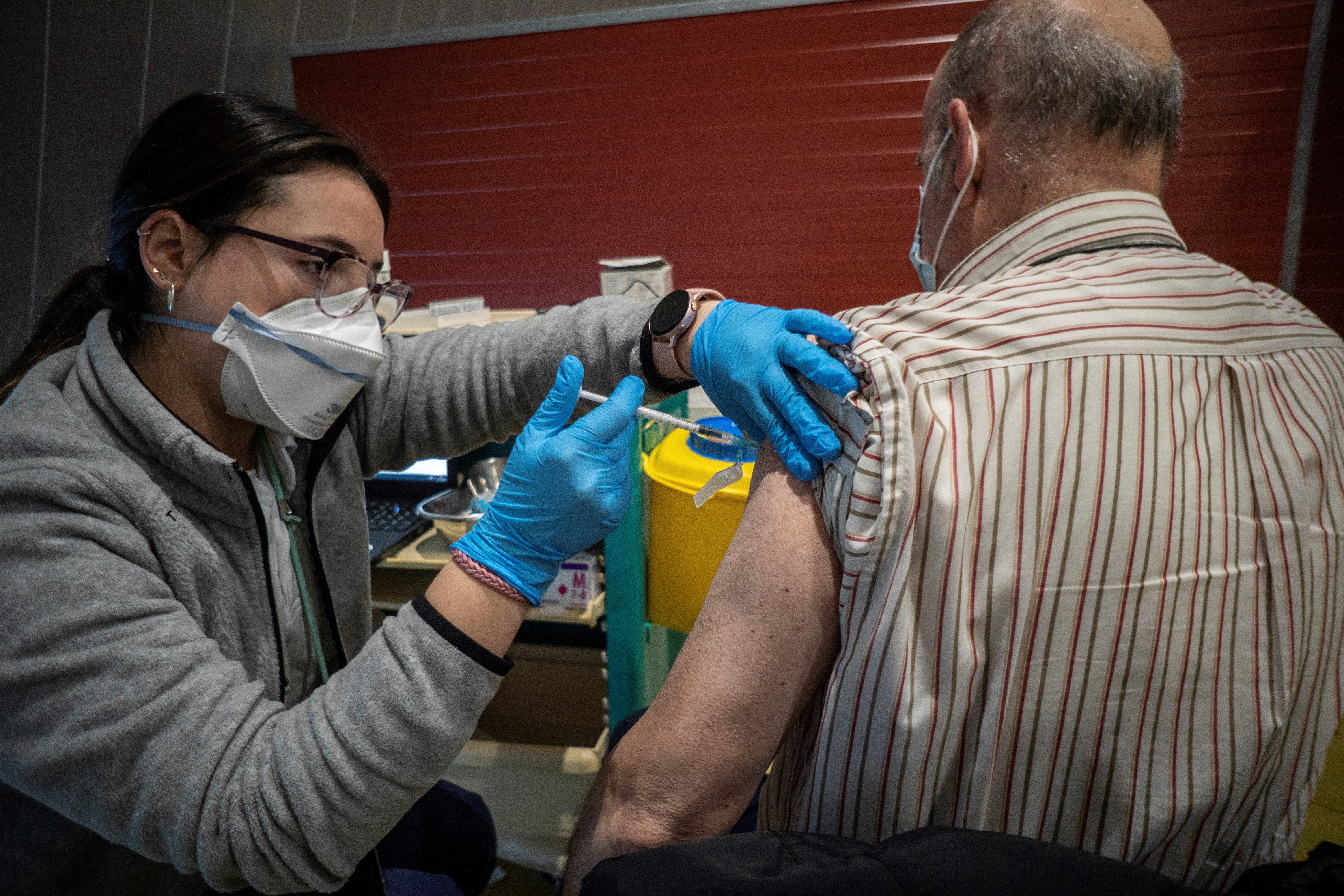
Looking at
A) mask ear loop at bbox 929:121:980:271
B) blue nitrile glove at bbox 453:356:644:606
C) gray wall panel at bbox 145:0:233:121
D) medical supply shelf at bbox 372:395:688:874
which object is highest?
gray wall panel at bbox 145:0:233:121

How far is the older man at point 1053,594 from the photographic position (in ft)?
2.51

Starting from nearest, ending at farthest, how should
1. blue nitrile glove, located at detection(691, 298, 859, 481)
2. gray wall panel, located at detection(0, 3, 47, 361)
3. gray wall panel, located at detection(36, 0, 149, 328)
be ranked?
blue nitrile glove, located at detection(691, 298, 859, 481), gray wall panel, located at detection(0, 3, 47, 361), gray wall panel, located at detection(36, 0, 149, 328)

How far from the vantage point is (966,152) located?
3.41 feet

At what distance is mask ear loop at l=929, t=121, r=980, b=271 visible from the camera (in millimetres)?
1031

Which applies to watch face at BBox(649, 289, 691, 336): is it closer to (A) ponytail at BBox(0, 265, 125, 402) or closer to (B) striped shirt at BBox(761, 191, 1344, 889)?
(B) striped shirt at BBox(761, 191, 1344, 889)

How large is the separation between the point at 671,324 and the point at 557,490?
1.37ft

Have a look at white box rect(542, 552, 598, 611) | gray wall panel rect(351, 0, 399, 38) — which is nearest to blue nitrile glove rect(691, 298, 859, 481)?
white box rect(542, 552, 598, 611)

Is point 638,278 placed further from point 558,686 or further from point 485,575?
point 485,575

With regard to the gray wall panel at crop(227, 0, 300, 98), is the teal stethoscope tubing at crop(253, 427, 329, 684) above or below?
below

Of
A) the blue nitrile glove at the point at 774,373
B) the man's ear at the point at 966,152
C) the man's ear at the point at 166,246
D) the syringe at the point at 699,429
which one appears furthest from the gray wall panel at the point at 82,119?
the man's ear at the point at 966,152

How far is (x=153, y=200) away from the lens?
3.56 feet

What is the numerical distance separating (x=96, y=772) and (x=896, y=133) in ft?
9.06

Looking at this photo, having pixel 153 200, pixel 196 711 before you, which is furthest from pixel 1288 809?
pixel 153 200

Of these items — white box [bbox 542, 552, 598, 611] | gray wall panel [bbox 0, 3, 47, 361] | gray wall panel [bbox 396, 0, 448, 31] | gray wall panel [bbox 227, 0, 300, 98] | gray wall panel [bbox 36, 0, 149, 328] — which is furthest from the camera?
gray wall panel [bbox 396, 0, 448, 31]
